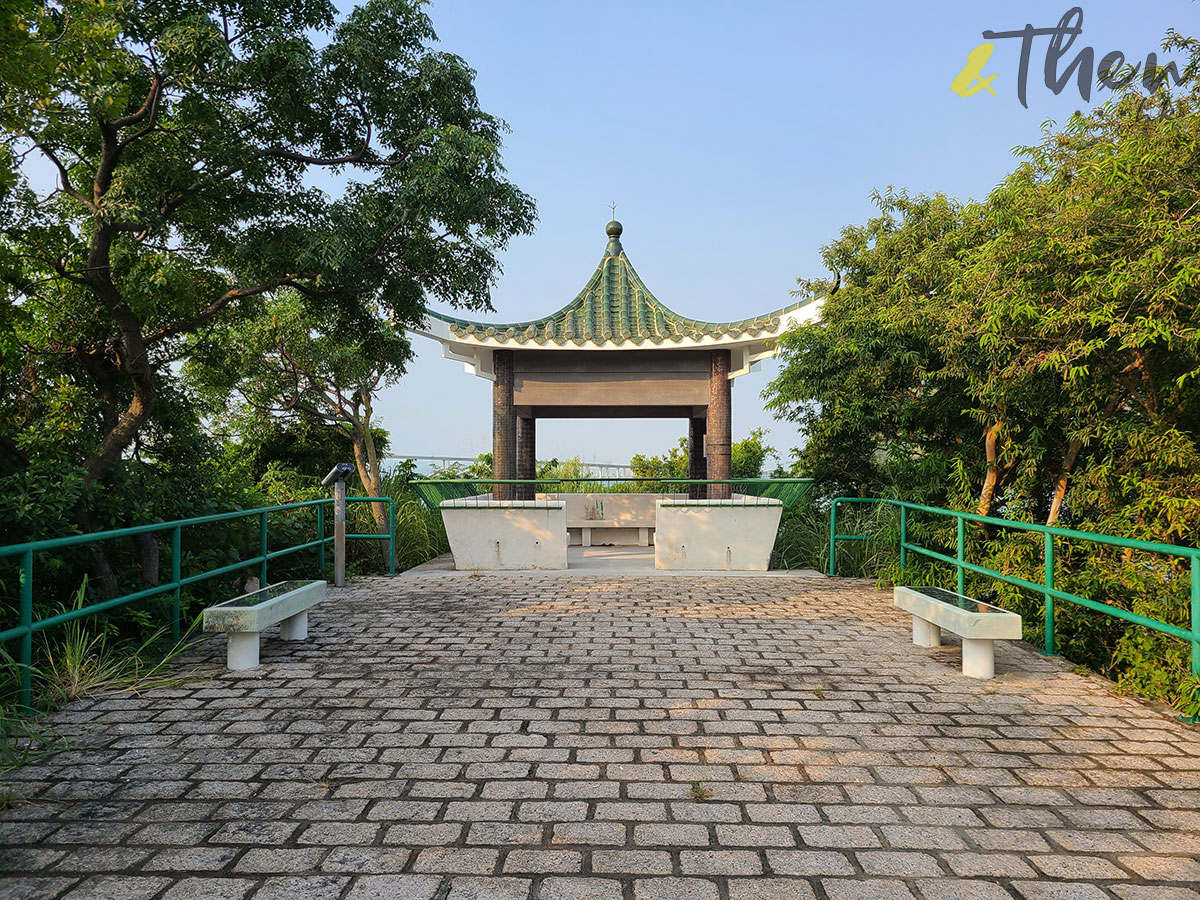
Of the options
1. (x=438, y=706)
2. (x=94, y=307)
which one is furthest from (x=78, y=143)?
(x=438, y=706)

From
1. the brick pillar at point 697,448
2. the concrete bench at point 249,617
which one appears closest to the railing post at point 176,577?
the concrete bench at point 249,617

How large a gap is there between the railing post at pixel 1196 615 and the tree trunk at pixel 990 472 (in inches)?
183

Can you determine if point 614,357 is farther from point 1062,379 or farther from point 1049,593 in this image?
point 1049,593

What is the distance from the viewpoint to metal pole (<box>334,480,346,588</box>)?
8.05 meters

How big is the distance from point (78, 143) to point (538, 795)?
288 inches

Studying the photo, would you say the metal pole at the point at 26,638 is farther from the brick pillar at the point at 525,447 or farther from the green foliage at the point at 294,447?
the green foliage at the point at 294,447

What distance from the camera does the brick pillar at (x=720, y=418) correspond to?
35.9ft

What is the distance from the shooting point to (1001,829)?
2619mm

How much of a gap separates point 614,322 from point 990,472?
5538mm

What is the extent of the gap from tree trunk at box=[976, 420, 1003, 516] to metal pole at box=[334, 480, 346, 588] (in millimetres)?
6952

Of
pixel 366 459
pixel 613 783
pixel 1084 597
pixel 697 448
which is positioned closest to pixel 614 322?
pixel 697 448

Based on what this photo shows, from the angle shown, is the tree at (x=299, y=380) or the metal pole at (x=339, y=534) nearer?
the metal pole at (x=339, y=534)

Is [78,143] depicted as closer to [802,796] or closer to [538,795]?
[538,795]

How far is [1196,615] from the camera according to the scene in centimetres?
382
